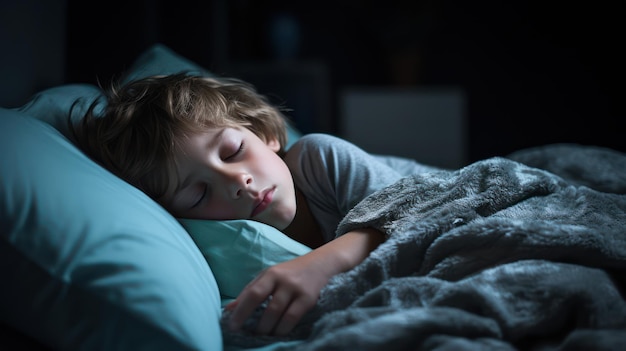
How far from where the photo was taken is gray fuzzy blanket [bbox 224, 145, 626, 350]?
1.57 ft

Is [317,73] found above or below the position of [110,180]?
below

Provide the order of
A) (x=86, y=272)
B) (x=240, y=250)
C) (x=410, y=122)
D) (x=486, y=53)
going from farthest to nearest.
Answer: (x=486, y=53) → (x=410, y=122) → (x=240, y=250) → (x=86, y=272)

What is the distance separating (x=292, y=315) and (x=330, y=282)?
0.06m

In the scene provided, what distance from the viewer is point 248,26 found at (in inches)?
109

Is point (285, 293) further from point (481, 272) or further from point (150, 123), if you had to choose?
point (150, 123)

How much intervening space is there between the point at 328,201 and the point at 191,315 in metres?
0.47

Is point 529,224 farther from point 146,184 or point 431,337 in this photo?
point 146,184

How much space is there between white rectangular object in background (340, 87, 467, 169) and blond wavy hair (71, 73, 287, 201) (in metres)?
1.64

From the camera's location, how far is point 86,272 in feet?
1.66

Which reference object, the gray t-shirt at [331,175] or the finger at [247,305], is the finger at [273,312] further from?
the gray t-shirt at [331,175]

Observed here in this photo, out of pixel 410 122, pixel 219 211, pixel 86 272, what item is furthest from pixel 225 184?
pixel 410 122

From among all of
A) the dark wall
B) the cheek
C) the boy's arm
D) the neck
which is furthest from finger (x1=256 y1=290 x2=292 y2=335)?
the dark wall

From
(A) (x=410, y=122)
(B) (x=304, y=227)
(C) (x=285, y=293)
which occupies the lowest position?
(A) (x=410, y=122)

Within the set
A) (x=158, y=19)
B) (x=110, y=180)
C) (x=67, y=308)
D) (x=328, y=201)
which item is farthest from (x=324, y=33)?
(x=67, y=308)
